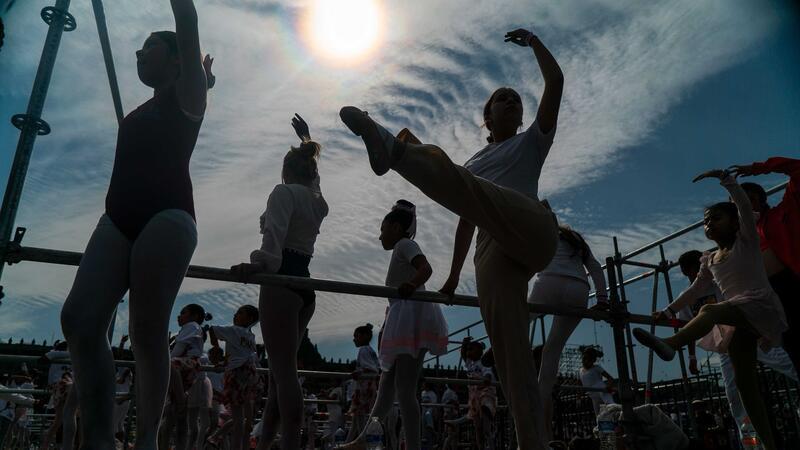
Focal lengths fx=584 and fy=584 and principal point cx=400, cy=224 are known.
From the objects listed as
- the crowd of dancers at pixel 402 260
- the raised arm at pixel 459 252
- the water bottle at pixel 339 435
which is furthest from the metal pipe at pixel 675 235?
the water bottle at pixel 339 435

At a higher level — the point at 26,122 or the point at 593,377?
the point at 26,122

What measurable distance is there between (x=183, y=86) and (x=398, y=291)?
1433 mm

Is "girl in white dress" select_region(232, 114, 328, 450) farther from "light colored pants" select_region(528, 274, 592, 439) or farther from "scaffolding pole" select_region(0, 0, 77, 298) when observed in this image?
"light colored pants" select_region(528, 274, 592, 439)

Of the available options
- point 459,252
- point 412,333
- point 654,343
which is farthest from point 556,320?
point 459,252

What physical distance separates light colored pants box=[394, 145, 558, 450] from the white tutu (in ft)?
5.32

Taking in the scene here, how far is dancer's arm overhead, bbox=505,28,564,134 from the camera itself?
238 cm

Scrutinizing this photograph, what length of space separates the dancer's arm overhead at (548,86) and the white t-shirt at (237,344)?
406 centimetres

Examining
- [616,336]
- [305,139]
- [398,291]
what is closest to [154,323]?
[398,291]

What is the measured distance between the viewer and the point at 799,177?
3.94 meters

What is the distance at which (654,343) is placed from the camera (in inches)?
126

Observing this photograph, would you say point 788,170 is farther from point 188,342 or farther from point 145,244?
point 188,342

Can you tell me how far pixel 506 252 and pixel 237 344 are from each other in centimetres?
424

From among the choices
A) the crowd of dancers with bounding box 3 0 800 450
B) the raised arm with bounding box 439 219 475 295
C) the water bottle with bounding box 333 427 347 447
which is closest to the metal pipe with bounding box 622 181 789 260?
the crowd of dancers with bounding box 3 0 800 450

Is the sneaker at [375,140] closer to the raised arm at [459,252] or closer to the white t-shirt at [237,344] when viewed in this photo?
the raised arm at [459,252]
